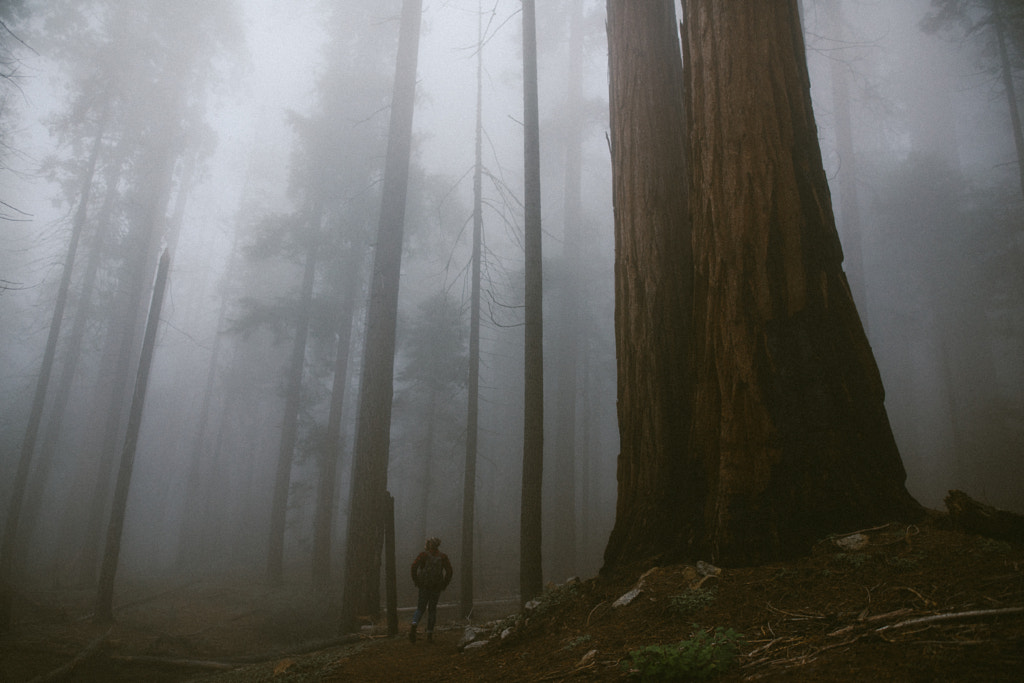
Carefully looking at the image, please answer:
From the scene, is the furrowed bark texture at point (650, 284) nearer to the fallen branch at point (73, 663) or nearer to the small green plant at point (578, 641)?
the small green plant at point (578, 641)

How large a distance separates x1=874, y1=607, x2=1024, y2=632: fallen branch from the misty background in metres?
8.88

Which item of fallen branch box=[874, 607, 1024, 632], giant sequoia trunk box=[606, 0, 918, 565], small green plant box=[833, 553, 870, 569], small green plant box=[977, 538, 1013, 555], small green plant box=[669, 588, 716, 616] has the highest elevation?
giant sequoia trunk box=[606, 0, 918, 565]

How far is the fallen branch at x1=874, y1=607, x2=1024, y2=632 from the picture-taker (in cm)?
161

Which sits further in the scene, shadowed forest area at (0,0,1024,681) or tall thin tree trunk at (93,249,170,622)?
tall thin tree trunk at (93,249,170,622)

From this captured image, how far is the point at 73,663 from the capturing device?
23.0ft

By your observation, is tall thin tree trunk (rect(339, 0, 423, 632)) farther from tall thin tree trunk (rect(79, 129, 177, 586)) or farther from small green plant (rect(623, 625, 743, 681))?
tall thin tree trunk (rect(79, 129, 177, 586))

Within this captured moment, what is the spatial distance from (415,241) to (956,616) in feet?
64.9

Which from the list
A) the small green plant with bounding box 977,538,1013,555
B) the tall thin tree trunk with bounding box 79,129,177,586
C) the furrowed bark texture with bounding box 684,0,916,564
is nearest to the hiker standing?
the furrowed bark texture with bounding box 684,0,916,564

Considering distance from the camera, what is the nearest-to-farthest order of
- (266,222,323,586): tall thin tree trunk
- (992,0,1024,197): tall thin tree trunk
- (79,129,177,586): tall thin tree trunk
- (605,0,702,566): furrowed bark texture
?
(605,0,702,566): furrowed bark texture < (992,0,1024,197): tall thin tree trunk < (79,129,177,586): tall thin tree trunk < (266,222,323,586): tall thin tree trunk

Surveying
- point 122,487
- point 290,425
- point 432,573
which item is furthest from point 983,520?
point 290,425

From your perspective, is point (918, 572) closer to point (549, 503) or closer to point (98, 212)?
Result: point (98, 212)

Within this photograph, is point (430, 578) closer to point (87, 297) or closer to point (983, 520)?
point (983, 520)

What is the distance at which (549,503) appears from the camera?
1157 inches

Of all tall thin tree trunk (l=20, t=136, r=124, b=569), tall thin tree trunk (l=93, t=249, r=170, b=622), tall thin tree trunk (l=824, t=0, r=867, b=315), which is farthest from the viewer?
tall thin tree trunk (l=824, t=0, r=867, b=315)
